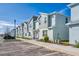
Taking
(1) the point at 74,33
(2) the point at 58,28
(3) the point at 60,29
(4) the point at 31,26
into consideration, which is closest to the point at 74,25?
(1) the point at 74,33

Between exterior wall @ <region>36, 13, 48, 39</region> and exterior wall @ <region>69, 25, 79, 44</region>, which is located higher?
exterior wall @ <region>36, 13, 48, 39</region>

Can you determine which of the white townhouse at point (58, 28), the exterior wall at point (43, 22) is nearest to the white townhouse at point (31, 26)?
the exterior wall at point (43, 22)

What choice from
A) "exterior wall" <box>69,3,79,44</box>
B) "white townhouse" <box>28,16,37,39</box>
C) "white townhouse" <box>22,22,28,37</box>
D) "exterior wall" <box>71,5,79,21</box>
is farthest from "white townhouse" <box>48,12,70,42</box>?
"white townhouse" <box>22,22,28,37</box>

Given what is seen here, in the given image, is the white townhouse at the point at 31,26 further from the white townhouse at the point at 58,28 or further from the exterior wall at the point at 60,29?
the exterior wall at the point at 60,29

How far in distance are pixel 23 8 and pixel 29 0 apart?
4.40 metres

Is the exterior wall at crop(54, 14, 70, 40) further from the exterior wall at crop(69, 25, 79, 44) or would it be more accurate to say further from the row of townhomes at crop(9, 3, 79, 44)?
the exterior wall at crop(69, 25, 79, 44)

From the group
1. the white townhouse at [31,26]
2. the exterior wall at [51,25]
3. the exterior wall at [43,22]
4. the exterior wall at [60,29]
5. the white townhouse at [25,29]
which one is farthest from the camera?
the white townhouse at [25,29]

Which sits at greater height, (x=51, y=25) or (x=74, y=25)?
(x=51, y=25)

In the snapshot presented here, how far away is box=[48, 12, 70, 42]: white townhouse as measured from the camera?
88.2 ft

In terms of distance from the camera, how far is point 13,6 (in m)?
19.0

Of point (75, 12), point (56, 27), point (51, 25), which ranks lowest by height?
point (56, 27)

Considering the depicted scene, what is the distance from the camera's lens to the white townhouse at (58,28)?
26.9 metres

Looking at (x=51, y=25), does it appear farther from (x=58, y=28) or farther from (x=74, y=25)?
(x=74, y=25)

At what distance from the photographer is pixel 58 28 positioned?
27.2 meters
